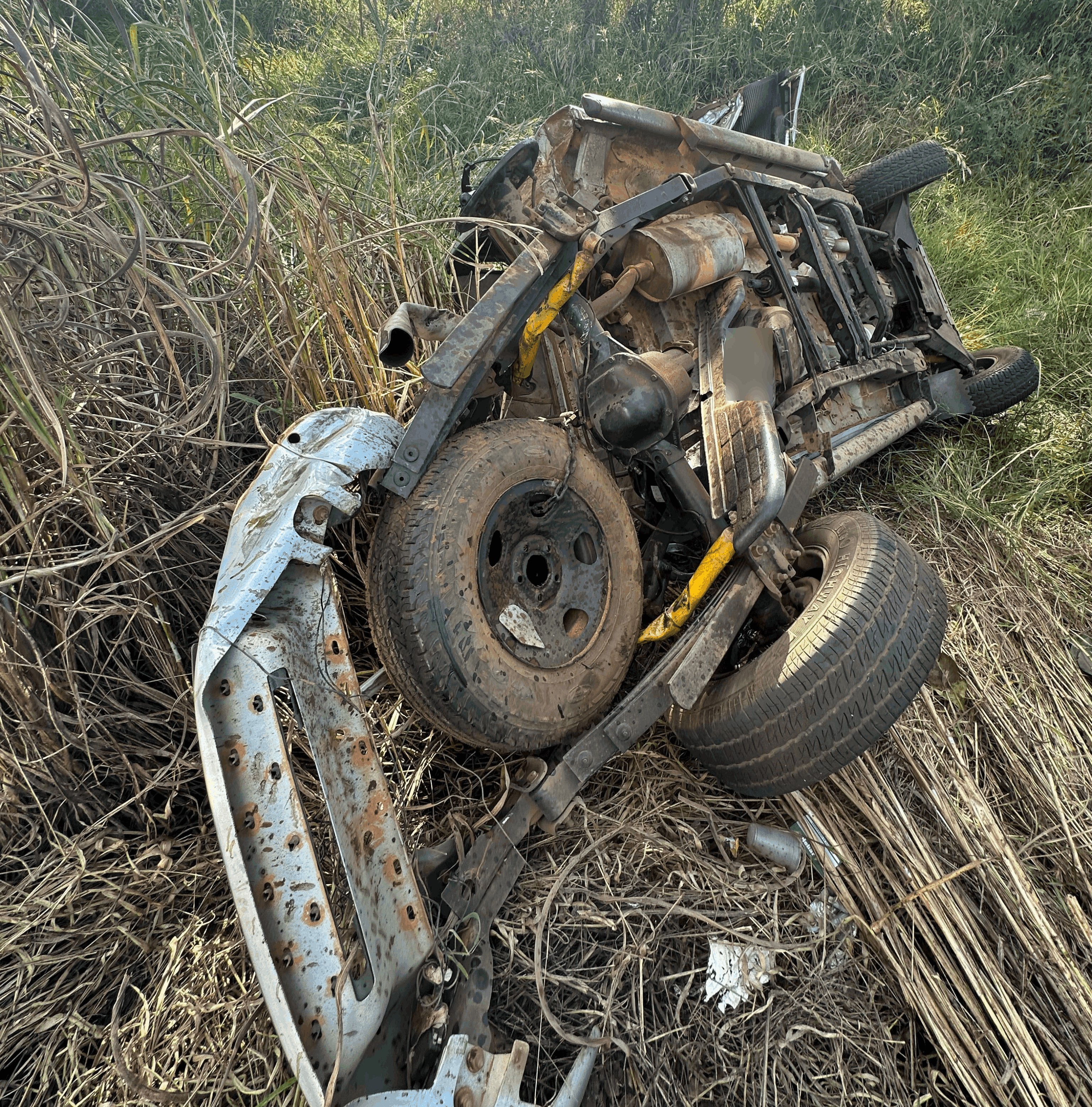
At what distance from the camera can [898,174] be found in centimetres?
373

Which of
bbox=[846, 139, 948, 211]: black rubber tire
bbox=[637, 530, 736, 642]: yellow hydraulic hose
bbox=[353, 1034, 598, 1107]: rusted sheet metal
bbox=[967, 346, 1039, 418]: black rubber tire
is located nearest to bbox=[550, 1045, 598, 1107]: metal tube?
bbox=[353, 1034, 598, 1107]: rusted sheet metal

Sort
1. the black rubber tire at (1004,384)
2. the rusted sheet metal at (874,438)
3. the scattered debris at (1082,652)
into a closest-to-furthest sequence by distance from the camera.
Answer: the scattered debris at (1082,652)
the rusted sheet metal at (874,438)
the black rubber tire at (1004,384)

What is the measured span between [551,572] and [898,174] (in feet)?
10.7

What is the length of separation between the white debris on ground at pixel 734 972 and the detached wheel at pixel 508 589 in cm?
70

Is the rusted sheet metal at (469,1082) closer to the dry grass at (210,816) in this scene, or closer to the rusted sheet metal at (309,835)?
the rusted sheet metal at (309,835)

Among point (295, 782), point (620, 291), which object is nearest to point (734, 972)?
point (295, 782)

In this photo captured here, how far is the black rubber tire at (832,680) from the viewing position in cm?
187

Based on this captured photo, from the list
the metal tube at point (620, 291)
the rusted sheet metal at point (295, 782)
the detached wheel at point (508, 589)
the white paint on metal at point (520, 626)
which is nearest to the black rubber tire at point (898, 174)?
the metal tube at point (620, 291)

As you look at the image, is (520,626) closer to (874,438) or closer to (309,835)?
(309,835)

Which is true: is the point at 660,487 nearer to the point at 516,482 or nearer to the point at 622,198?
the point at 516,482

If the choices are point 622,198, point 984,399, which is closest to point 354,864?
point 622,198

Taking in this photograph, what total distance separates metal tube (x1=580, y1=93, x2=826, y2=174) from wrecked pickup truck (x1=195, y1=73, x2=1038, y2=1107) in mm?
17

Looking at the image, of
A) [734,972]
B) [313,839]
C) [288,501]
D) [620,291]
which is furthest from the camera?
[620,291]

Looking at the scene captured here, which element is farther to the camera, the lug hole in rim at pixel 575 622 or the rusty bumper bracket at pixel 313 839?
the lug hole in rim at pixel 575 622
